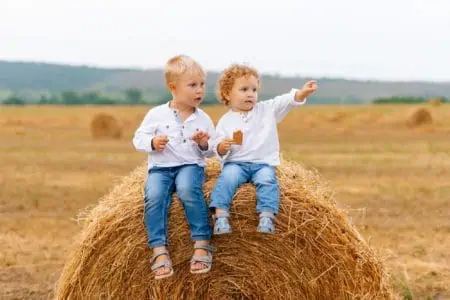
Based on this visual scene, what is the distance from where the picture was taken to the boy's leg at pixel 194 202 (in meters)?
7.38

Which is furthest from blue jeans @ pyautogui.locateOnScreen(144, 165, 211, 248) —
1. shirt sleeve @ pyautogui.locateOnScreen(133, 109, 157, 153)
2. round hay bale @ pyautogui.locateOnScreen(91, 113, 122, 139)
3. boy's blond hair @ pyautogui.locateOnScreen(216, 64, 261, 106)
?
round hay bale @ pyautogui.locateOnScreen(91, 113, 122, 139)

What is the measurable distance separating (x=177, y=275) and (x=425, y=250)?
5397 mm

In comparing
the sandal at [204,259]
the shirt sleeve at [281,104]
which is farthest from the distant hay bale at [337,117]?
the sandal at [204,259]

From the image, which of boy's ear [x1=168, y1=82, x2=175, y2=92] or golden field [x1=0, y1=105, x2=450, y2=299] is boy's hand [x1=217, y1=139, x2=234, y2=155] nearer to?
boy's ear [x1=168, y1=82, x2=175, y2=92]

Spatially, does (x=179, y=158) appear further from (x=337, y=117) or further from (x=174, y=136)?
(x=337, y=117)

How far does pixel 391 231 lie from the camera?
13711 mm

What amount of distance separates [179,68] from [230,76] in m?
0.38

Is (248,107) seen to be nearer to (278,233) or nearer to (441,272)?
(278,233)

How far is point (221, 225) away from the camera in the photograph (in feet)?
24.0

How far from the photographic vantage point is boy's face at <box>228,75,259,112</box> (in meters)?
7.48

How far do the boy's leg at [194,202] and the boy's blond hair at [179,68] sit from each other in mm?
634

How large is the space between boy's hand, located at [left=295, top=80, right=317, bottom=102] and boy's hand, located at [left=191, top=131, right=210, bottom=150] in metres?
0.75

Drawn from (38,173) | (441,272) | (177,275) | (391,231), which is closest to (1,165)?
(38,173)

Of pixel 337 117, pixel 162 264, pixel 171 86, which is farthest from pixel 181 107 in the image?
pixel 337 117
